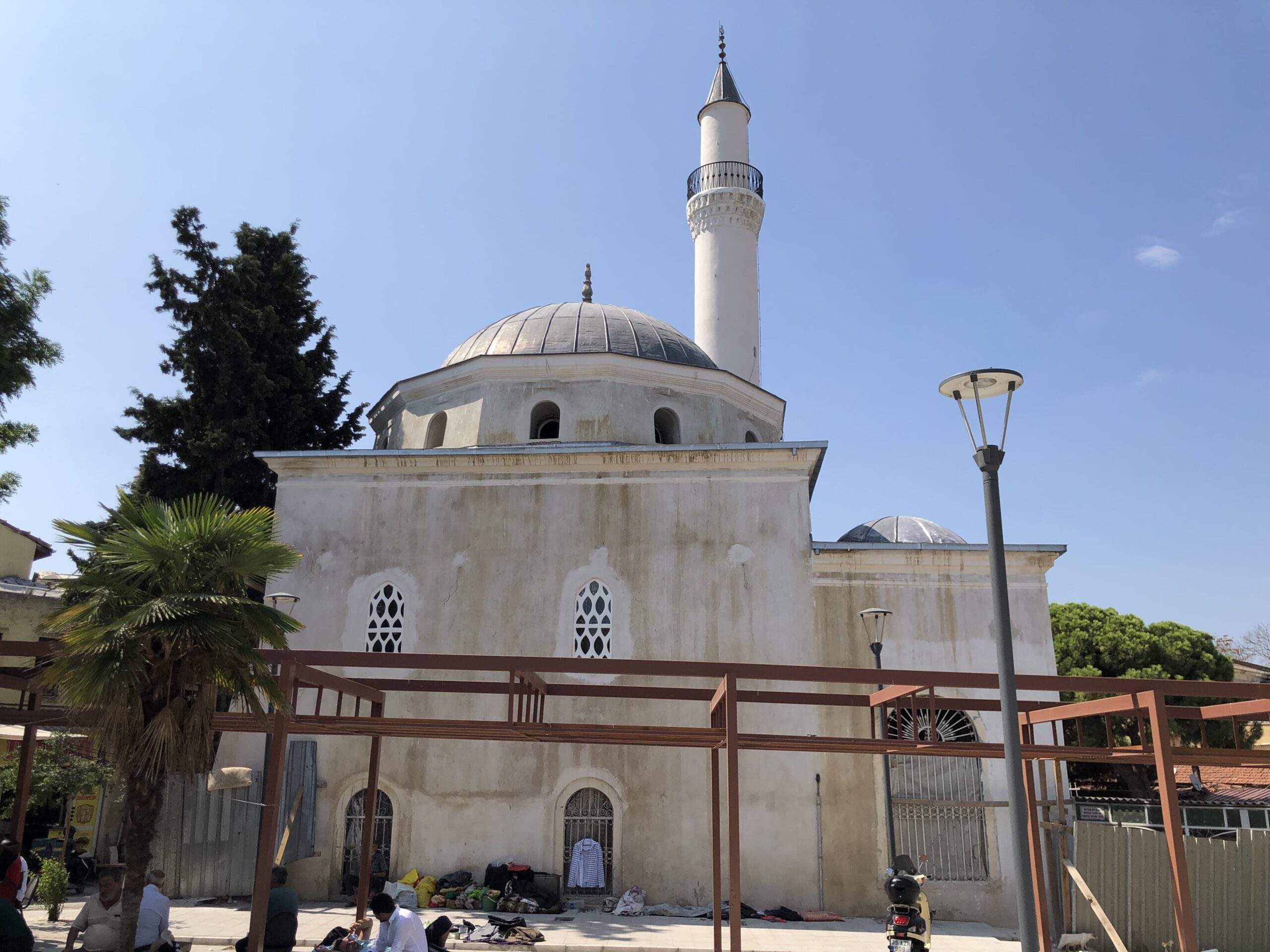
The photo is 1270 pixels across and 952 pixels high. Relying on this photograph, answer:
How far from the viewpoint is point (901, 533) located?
680 inches

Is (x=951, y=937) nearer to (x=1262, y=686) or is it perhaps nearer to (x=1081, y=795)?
(x=1262, y=686)

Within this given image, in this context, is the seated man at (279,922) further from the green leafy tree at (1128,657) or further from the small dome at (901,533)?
the green leafy tree at (1128,657)

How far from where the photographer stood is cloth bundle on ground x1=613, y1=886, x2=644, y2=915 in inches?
545

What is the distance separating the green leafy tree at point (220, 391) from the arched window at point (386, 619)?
4933 mm

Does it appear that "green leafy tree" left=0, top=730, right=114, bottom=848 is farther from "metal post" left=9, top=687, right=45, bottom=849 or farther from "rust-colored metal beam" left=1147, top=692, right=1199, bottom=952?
"rust-colored metal beam" left=1147, top=692, right=1199, bottom=952

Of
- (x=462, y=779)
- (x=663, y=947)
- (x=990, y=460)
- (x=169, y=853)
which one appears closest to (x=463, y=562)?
(x=462, y=779)

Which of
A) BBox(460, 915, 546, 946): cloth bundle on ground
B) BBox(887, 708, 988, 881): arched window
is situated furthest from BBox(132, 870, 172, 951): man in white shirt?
BBox(887, 708, 988, 881): arched window

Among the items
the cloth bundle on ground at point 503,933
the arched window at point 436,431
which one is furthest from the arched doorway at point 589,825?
the arched window at point 436,431

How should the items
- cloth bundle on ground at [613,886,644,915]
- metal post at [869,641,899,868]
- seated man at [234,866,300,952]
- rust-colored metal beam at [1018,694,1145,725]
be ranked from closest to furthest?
seated man at [234,866,300,952]
rust-colored metal beam at [1018,694,1145,725]
metal post at [869,641,899,868]
cloth bundle on ground at [613,886,644,915]

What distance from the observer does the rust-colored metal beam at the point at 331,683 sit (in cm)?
908

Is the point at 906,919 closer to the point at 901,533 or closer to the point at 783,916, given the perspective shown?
the point at 783,916

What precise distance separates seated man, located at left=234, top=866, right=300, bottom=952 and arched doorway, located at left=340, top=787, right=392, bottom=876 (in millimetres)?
6158

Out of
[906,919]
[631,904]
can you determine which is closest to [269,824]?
[906,919]

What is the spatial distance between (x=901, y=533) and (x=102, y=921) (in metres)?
13.0
